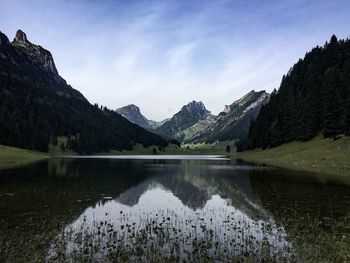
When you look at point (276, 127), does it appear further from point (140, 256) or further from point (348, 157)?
point (140, 256)

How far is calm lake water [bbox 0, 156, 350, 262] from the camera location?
1733cm

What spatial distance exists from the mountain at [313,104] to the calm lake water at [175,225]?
63127 mm

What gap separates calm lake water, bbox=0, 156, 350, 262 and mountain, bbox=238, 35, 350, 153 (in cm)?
6313

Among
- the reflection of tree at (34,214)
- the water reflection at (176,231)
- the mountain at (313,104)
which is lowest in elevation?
the water reflection at (176,231)

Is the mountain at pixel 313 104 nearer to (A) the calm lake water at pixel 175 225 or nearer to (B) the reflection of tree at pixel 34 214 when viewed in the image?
(A) the calm lake water at pixel 175 225

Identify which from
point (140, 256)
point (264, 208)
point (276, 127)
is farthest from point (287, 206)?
point (276, 127)

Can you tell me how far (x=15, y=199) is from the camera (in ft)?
116

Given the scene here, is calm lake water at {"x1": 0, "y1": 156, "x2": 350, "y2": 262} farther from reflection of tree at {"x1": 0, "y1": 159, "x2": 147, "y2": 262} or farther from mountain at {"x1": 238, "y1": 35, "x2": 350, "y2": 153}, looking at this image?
mountain at {"x1": 238, "y1": 35, "x2": 350, "y2": 153}

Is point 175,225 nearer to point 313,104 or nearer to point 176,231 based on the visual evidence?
point 176,231

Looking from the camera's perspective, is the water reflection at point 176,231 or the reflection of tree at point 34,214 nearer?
the water reflection at point 176,231

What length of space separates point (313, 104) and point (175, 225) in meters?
123

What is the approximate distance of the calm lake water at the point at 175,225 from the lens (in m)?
17.3

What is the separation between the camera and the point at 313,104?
13288cm

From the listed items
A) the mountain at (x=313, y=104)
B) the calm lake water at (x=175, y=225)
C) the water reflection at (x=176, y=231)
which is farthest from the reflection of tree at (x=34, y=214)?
the mountain at (x=313, y=104)
